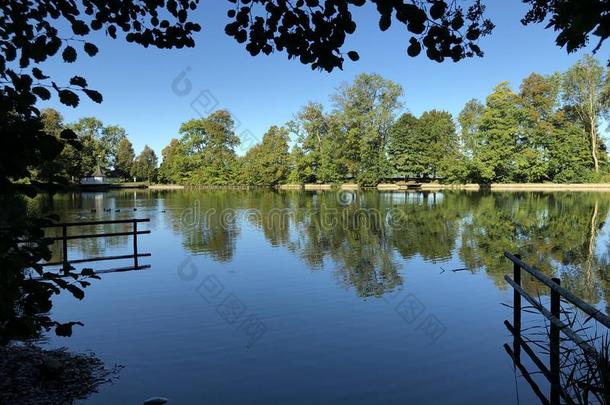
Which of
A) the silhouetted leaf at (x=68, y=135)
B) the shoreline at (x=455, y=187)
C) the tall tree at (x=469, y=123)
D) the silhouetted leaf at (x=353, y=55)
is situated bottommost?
the shoreline at (x=455, y=187)

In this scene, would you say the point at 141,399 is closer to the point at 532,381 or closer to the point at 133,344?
the point at 133,344

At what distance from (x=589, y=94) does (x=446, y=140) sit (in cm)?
1814

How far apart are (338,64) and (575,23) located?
1.59 metres

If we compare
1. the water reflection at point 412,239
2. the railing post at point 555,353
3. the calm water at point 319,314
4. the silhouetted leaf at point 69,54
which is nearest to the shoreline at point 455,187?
the water reflection at point 412,239

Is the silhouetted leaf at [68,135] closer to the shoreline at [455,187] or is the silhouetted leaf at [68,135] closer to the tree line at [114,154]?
the shoreline at [455,187]

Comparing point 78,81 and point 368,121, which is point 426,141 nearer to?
point 368,121

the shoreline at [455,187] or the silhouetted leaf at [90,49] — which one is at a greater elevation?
the silhouetted leaf at [90,49]

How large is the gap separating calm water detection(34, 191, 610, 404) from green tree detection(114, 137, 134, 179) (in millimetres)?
81956

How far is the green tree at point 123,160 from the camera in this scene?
314 feet

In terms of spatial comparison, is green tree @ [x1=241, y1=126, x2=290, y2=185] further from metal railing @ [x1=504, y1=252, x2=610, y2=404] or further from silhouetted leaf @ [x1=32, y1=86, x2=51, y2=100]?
silhouetted leaf @ [x1=32, y1=86, x2=51, y2=100]

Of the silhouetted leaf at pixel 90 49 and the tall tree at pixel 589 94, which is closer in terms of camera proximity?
the silhouetted leaf at pixel 90 49

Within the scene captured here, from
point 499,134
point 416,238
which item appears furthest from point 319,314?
point 499,134

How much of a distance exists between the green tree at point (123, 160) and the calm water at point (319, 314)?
269 feet

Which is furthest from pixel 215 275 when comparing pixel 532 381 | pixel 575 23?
pixel 575 23
